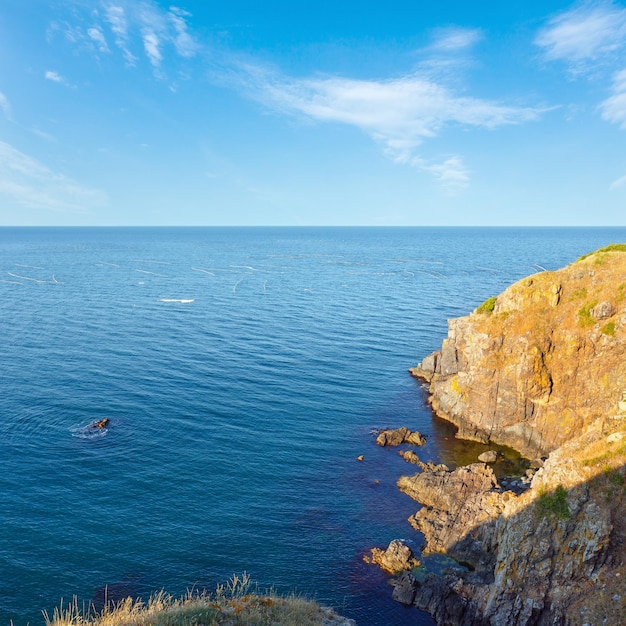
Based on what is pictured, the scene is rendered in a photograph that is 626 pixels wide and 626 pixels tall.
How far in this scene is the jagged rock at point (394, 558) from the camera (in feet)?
135

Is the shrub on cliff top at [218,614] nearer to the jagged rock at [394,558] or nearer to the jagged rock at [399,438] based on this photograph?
the jagged rock at [394,558]

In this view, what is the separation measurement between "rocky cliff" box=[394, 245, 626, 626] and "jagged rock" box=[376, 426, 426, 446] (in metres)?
6.49

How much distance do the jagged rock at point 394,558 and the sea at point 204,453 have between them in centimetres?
110

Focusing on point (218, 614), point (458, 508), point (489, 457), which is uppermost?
point (489, 457)

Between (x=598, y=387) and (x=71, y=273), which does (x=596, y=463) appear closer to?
(x=598, y=387)

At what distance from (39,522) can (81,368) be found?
39.1 m

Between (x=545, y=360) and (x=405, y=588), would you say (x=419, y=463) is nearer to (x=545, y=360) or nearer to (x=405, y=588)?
(x=405, y=588)

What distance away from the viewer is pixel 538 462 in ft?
190

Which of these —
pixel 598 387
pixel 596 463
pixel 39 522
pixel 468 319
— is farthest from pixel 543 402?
pixel 39 522

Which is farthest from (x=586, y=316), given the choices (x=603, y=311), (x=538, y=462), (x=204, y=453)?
(x=204, y=453)

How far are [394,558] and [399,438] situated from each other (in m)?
22.3

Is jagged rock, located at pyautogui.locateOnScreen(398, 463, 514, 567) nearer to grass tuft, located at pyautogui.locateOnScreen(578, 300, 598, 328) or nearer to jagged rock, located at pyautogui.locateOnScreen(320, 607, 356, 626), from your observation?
jagged rock, located at pyautogui.locateOnScreen(320, 607, 356, 626)

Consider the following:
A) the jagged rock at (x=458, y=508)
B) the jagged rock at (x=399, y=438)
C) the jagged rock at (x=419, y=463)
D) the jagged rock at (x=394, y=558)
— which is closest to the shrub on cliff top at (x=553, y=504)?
the jagged rock at (x=458, y=508)

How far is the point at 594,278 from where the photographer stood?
6481 centimetres
